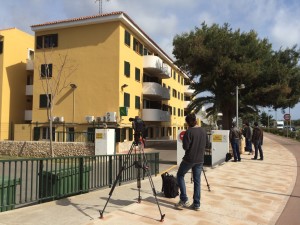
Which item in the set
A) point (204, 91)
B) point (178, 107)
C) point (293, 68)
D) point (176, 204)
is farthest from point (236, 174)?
point (178, 107)

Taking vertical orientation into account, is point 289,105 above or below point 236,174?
above

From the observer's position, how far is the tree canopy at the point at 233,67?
29.9 meters

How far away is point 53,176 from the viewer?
7871mm

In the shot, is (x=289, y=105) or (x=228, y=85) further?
(x=289, y=105)

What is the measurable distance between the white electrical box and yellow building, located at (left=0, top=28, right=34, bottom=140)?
1464 cm

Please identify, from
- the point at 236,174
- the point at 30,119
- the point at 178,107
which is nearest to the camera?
the point at 236,174

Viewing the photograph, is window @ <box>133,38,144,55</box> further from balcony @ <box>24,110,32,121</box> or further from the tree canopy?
balcony @ <box>24,110,32,121</box>

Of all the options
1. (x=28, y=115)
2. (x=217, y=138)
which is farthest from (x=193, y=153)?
(x=28, y=115)

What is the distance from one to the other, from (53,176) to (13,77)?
97.5 feet

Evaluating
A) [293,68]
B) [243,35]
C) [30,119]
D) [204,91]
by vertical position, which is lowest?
[30,119]

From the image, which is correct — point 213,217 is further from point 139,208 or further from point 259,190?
point 259,190

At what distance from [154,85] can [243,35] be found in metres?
10.1

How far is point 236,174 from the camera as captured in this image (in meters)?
12.0

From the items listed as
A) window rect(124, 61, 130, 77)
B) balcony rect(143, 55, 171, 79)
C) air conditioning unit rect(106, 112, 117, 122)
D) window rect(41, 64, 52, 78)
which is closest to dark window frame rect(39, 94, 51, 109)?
window rect(41, 64, 52, 78)
